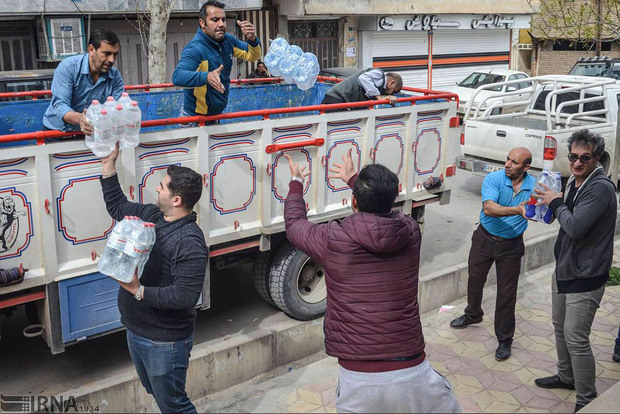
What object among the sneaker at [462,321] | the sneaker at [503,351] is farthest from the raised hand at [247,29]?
the sneaker at [503,351]

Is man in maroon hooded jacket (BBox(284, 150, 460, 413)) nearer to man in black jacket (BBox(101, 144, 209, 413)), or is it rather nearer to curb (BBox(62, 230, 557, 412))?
man in black jacket (BBox(101, 144, 209, 413))

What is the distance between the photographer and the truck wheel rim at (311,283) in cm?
623

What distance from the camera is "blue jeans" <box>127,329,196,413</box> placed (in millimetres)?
3689

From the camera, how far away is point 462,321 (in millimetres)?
6188

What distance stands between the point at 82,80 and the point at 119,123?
0.71m

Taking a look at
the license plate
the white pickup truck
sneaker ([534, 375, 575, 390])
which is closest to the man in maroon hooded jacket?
sneaker ([534, 375, 575, 390])

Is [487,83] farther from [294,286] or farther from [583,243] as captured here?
[583,243]

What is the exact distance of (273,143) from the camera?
5.55 metres

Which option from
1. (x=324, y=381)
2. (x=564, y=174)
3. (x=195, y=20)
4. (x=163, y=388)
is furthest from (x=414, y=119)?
(x=195, y=20)

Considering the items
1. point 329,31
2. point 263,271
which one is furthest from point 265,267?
point 329,31

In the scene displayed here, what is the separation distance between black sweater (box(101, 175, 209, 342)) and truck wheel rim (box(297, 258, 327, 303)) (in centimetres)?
248

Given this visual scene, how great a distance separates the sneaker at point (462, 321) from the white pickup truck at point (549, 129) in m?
4.04

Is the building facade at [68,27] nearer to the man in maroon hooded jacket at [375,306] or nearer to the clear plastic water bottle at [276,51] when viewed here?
the clear plastic water bottle at [276,51]

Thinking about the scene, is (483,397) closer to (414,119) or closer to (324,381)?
(324,381)
